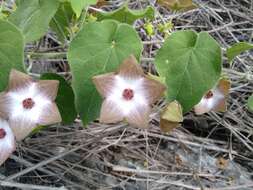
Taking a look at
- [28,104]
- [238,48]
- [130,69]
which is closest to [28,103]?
[28,104]

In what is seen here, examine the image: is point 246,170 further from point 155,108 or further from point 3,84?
point 3,84

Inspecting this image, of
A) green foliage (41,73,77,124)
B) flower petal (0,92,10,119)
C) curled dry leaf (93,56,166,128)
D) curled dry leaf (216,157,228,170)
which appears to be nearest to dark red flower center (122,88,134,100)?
curled dry leaf (93,56,166,128)

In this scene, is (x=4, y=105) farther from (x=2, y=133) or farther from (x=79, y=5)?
(x=79, y=5)

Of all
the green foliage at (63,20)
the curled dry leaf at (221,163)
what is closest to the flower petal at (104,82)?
the green foliage at (63,20)

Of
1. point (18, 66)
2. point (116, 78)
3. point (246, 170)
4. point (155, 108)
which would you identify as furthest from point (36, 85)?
point (246, 170)

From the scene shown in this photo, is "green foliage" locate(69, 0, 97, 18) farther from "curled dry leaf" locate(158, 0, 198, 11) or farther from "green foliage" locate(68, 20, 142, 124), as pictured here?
"curled dry leaf" locate(158, 0, 198, 11)

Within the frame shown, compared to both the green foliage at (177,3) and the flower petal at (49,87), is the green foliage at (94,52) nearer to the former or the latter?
the flower petal at (49,87)
